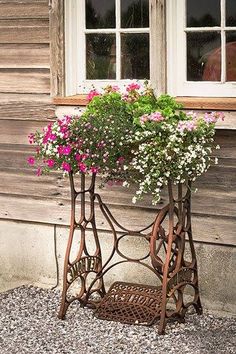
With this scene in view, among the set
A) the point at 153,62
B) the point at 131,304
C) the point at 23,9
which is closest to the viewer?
the point at 131,304

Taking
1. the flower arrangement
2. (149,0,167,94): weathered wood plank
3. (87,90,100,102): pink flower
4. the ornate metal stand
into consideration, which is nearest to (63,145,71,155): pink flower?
the flower arrangement

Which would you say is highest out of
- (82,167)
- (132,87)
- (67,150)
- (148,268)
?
(132,87)

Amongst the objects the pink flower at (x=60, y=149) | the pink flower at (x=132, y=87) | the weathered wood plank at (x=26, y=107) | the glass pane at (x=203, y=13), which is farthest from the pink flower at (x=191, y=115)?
the weathered wood plank at (x=26, y=107)

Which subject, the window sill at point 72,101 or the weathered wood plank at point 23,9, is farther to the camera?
the weathered wood plank at point 23,9

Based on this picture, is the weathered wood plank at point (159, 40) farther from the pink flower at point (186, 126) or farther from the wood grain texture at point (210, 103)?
the pink flower at point (186, 126)

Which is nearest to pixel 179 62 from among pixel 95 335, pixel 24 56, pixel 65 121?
pixel 65 121

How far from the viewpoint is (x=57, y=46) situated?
7082mm

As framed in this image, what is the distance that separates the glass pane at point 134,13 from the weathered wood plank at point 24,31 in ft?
1.91

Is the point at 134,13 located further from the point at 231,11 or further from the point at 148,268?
the point at 148,268

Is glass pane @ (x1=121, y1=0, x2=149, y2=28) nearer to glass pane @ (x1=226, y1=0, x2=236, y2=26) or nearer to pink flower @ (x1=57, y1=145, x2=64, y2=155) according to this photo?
glass pane @ (x1=226, y1=0, x2=236, y2=26)

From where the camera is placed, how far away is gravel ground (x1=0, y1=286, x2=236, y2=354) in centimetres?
598

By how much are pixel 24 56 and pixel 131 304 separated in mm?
1958

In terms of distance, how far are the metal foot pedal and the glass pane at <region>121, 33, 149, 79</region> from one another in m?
1.42

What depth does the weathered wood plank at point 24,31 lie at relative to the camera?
7199 millimetres
